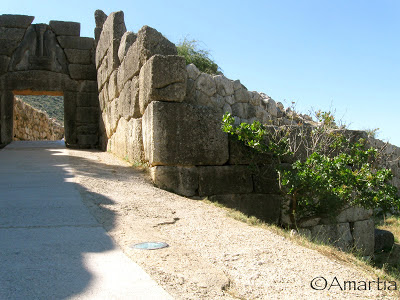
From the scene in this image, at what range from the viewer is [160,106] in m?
5.53

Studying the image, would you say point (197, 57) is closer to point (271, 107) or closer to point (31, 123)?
point (271, 107)

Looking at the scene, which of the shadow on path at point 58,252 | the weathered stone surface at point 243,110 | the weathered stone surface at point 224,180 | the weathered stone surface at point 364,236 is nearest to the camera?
the shadow on path at point 58,252

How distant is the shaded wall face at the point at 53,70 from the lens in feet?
34.6

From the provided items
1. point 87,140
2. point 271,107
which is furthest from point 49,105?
point 271,107

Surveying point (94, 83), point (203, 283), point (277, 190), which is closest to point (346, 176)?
point (277, 190)

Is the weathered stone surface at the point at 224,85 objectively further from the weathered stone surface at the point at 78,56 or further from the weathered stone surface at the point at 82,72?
the weathered stone surface at the point at 78,56

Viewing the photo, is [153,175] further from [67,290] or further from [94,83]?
[94,83]

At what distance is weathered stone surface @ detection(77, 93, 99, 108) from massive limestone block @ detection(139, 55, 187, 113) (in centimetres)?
584

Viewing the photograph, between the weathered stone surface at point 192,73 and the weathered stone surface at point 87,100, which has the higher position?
the weathered stone surface at point 192,73

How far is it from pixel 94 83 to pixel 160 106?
6247 mm

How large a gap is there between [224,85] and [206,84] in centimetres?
52

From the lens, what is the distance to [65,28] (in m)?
11.0

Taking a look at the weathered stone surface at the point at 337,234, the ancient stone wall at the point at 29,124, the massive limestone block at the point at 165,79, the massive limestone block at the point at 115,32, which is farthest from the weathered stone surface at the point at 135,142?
the ancient stone wall at the point at 29,124

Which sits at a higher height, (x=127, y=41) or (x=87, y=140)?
(x=127, y=41)
